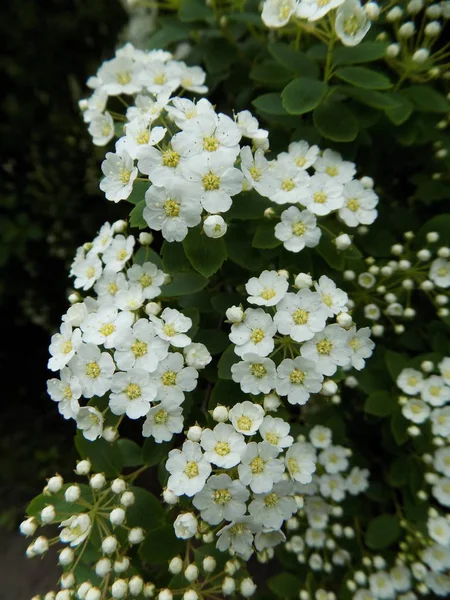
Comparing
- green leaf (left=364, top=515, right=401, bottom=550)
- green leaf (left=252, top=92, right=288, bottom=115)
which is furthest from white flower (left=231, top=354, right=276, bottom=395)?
green leaf (left=364, top=515, right=401, bottom=550)

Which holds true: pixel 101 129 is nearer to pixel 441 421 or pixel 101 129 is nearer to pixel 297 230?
pixel 297 230

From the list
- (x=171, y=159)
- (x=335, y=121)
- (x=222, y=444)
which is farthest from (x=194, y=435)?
(x=335, y=121)

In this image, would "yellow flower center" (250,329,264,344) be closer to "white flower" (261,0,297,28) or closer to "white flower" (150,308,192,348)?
"white flower" (150,308,192,348)

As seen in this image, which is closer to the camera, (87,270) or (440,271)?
(87,270)

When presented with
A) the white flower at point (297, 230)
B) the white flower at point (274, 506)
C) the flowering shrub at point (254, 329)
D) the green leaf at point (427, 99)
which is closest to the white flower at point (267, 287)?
the flowering shrub at point (254, 329)

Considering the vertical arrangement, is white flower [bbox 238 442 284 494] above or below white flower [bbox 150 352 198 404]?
below
